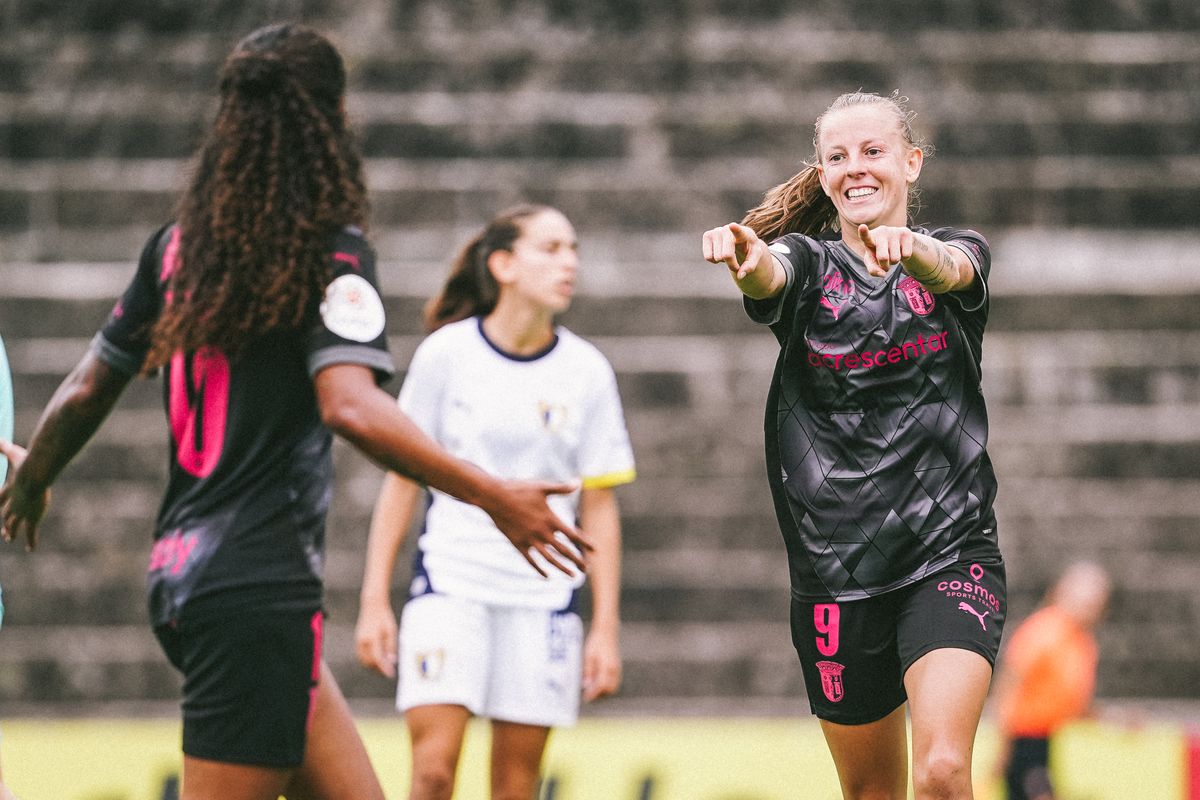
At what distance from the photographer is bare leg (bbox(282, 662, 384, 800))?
12.0 ft

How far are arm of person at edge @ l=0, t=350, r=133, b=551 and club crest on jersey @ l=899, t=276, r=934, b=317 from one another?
1.91 meters

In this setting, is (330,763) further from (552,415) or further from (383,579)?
(552,415)

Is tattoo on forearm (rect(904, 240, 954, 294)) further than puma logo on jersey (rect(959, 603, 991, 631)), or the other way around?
puma logo on jersey (rect(959, 603, 991, 631))

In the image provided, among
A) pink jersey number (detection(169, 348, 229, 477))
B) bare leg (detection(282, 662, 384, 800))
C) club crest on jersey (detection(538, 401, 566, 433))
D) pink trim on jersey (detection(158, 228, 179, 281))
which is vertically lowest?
bare leg (detection(282, 662, 384, 800))

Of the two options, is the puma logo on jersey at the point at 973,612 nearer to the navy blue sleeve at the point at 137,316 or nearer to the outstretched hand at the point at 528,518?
the outstretched hand at the point at 528,518

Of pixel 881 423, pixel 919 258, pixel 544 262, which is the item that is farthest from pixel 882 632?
pixel 544 262

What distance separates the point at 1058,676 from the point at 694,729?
263 cm

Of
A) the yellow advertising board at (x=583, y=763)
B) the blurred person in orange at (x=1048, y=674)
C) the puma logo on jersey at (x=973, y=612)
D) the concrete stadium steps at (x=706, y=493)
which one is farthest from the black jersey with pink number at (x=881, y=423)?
the concrete stadium steps at (x=706, y=493)

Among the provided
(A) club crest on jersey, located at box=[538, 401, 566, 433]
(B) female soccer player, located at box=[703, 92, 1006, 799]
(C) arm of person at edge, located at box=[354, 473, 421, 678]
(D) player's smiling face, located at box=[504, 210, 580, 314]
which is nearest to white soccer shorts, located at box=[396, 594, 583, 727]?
(C) arm of person at edge, located at box=[354, 473, 421, 678]

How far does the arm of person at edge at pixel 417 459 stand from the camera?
3279mm

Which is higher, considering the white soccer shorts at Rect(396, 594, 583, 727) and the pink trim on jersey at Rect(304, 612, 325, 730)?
the pink trim on jersey at Rect(304, 612, 325, 730)

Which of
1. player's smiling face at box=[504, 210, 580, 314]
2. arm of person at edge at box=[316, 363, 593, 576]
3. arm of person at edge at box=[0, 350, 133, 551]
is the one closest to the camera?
arm of person at edge at box=[316, 363, 593, 576]

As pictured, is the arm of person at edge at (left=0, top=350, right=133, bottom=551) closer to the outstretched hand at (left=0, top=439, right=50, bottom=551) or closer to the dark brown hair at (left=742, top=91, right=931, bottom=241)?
the outstretched hand at (left=0, top=439, right=50, bottom=551)

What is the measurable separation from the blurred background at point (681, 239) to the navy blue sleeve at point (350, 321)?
710 cm
